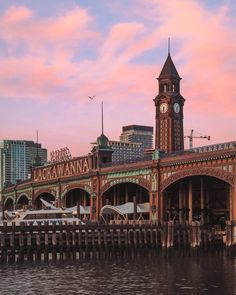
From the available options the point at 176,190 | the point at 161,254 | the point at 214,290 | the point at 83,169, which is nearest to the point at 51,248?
the point at 161,254

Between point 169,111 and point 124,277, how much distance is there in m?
94.4

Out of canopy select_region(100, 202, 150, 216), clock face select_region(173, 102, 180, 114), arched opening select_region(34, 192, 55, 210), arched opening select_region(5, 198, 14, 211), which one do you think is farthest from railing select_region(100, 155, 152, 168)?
arched opening select_region(5, 198, 14, 211)

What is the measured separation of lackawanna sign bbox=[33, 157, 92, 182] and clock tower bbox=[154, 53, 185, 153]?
2458 centimetres

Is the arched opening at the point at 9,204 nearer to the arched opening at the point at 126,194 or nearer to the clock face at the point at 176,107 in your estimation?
the clock face at the point at 176,107

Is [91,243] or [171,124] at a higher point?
[171,124]

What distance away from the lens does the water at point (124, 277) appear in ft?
145

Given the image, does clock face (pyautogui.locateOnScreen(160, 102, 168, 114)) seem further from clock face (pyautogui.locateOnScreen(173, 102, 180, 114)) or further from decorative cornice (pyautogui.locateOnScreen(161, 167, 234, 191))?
decorative cornice (pyautogui.locateOnScreen(161, 167, 234, 191))

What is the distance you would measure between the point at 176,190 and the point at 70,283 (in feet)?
189

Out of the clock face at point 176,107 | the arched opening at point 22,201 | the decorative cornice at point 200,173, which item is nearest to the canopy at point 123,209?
the decorative cornice at point 200,173

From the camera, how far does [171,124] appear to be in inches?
5591

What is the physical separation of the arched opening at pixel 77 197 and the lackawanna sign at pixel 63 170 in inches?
199

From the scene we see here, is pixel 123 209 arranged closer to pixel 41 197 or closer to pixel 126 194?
pixel 126 194

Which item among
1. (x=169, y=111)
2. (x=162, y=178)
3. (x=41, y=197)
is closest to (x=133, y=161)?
(x=162, y=178)

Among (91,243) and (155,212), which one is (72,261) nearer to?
(91,243)
